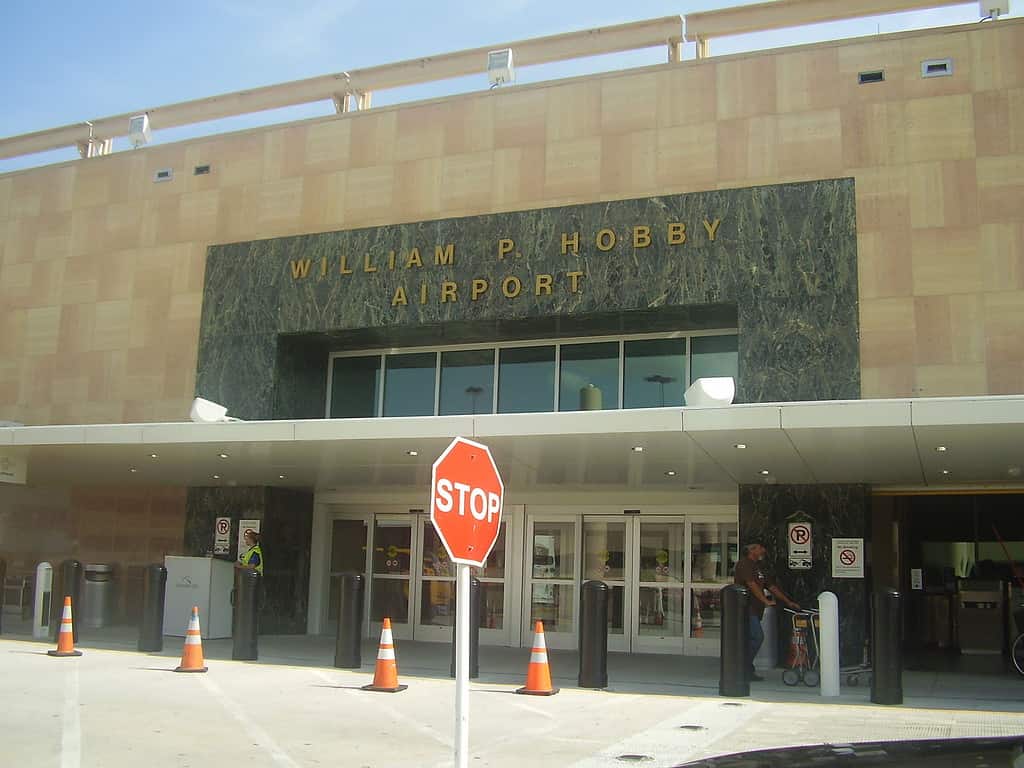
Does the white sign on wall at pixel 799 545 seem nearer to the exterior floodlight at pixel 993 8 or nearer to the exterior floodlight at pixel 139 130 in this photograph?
the exterior floodlight at pixel 993 8

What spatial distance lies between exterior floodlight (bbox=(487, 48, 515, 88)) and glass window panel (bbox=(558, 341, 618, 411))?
184 inches

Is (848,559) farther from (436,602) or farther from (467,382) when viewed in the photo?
(436,602)

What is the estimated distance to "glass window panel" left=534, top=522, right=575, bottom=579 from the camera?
60.5 feet

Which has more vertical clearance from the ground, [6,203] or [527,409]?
[6,203]

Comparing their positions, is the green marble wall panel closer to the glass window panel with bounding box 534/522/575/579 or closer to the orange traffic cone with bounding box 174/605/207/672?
the glass window panel with bounding box 534/522/575/579

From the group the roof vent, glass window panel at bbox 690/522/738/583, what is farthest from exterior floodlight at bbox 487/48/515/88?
glass window panel at bbox 690/522/738/583

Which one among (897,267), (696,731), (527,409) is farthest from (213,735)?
(897,267)

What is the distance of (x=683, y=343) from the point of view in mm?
17297

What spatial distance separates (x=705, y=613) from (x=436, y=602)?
488cm

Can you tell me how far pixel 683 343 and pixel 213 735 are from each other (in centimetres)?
1047

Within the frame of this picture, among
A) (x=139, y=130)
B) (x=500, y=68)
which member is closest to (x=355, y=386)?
(x=500, y=68)

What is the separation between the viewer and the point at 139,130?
70.3 feet

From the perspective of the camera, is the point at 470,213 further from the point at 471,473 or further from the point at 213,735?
the point at 471,473

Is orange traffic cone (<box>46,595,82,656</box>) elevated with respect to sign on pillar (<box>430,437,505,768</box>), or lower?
lower
